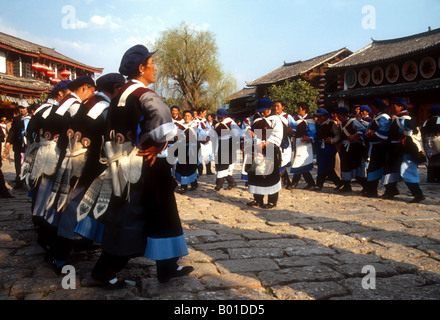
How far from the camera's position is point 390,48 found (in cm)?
2270

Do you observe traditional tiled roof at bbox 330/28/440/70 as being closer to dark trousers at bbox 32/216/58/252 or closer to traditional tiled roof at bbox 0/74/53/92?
traditional tiled roof at bbox 0/74/53/92

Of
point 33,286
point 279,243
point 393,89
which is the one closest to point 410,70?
point 393,89

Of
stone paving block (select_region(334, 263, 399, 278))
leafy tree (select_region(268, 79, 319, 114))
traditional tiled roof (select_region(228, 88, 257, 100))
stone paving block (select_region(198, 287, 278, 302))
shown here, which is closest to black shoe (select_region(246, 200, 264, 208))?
stone paving block (select_region(334, 263, 399, 278))

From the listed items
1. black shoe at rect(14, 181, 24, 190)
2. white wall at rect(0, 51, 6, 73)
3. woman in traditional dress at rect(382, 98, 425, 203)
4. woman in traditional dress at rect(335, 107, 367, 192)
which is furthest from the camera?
white wall at rect(0, 51, 6, 73)

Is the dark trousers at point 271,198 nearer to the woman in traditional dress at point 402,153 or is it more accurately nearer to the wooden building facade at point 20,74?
the woman in traditional dress at point 402,153

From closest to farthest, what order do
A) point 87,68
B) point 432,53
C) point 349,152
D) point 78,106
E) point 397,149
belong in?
1. point 78,106
2. point 397,149
3. point 349,152
4. point 432,53
5. point 87,68

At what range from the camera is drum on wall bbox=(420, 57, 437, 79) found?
17.9 meters

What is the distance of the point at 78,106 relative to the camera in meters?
3.69

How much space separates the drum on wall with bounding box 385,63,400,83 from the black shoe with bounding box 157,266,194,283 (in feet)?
66.1

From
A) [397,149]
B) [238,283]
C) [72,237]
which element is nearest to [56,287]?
[72,237]

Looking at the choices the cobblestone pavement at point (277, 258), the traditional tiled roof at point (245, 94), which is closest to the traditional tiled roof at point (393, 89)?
the cobblestone pavement at point (277, 258)
